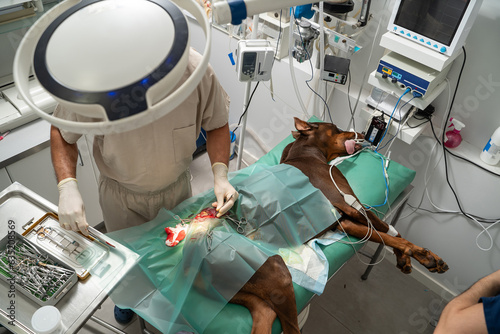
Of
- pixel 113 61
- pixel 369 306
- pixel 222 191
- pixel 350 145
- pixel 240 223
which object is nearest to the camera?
pixel 113 61

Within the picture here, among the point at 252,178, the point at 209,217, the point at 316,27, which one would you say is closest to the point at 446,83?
the point at 316,27

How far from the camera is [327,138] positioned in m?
2.22

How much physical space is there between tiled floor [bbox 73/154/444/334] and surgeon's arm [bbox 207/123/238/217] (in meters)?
1.14

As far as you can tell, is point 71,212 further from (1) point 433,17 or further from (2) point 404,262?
(1) point 433,17

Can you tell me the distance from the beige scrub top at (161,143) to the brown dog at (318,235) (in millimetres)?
579

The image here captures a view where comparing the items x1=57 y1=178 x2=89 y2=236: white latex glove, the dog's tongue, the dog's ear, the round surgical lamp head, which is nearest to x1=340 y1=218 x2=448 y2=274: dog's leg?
the dog's tongue

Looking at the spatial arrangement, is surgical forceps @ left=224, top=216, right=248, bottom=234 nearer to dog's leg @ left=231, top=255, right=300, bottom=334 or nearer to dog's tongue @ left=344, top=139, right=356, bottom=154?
dog's leg @ left=231, top=255, right=300, bottom=334

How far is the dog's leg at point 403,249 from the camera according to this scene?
1.87m

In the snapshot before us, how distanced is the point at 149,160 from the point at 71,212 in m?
A: 0.35

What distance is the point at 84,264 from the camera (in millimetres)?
1297

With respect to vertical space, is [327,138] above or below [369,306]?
above

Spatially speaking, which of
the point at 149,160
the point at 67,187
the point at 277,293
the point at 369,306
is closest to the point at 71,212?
the point at 67,187

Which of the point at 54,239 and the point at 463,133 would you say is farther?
the point at 463,133

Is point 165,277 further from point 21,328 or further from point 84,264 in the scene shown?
point 21,328
